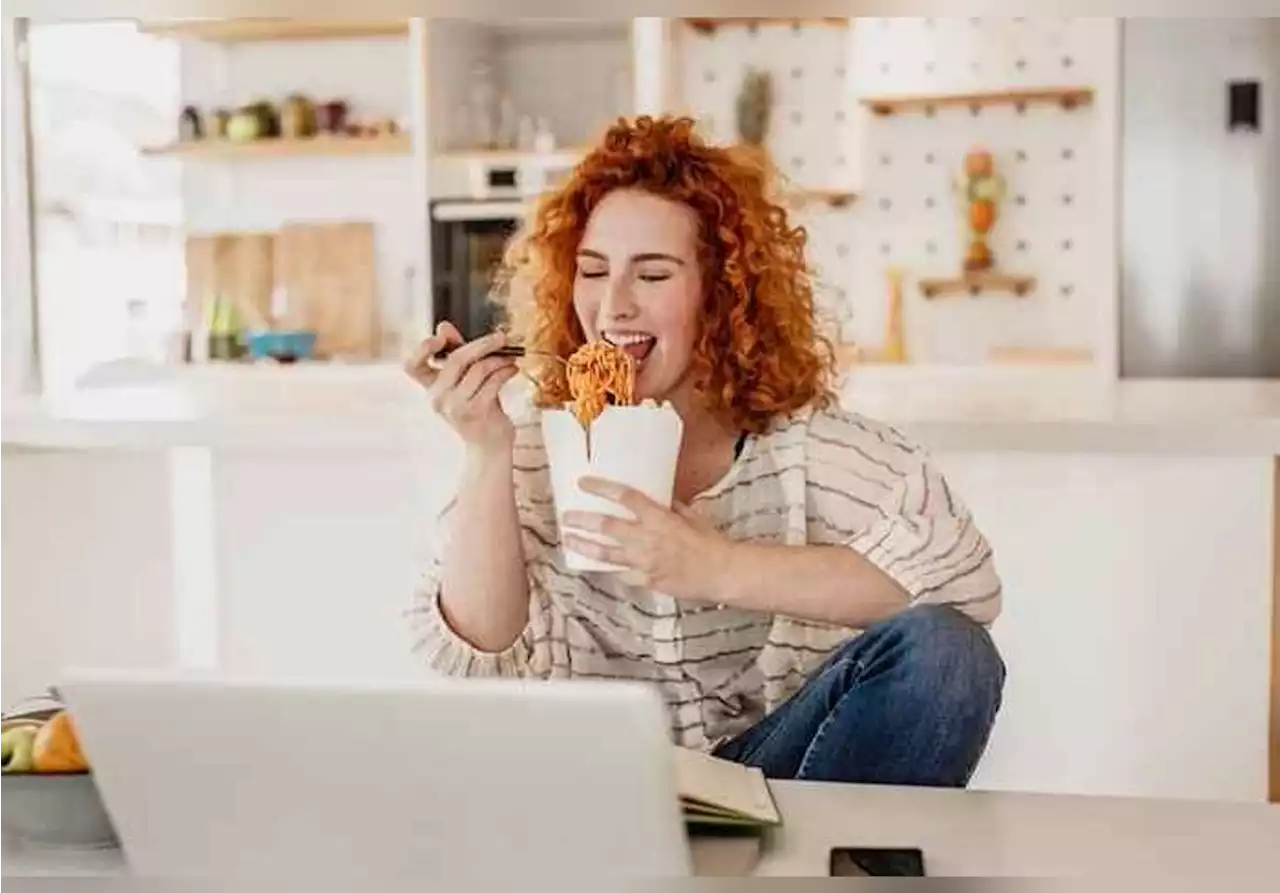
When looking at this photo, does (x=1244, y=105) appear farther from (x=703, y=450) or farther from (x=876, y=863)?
(x=876, y=863)

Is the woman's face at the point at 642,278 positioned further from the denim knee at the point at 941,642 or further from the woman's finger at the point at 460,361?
the denim knee at the point at 941,642

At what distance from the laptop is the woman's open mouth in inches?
21.6

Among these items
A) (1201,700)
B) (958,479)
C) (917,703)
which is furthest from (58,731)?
(1201,700)

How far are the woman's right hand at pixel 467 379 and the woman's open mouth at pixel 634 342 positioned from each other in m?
0.09

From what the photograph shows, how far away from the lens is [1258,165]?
9.09 ft

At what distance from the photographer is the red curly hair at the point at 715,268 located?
4.03ft

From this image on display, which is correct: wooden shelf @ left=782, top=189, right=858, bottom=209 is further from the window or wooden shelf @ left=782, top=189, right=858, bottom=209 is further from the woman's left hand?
the woman's left hand

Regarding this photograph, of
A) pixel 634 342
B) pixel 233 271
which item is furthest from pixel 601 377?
pixel 233 271

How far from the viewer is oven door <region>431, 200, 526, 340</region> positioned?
3076mm

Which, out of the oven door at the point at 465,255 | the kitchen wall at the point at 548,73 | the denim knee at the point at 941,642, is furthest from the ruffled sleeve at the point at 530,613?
the kitchen wall at the point at 548,73

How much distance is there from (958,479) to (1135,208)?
130cm

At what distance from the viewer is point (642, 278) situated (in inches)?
48.1

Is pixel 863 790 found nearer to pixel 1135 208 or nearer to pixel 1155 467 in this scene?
pixel 1155 467

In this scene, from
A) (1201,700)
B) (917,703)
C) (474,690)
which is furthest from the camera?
(1201,700)
